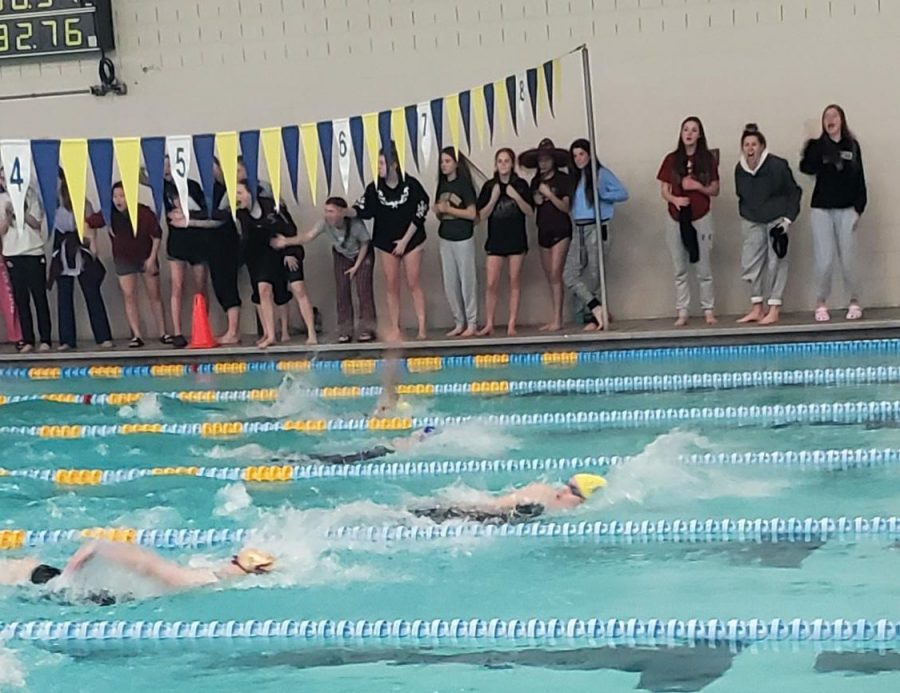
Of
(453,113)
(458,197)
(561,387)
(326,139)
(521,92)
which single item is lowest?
(561,387)

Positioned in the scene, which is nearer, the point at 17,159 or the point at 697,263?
the point at 17,159

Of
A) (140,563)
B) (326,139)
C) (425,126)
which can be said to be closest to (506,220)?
(425,126)

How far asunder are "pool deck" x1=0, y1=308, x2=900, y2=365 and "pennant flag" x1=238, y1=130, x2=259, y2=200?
119 cm

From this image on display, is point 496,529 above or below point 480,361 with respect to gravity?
below

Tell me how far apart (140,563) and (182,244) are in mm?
5699

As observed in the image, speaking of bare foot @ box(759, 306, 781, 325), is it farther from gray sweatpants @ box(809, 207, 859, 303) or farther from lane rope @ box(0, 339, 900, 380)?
lane rope @ box(0, 339, 900, 380)

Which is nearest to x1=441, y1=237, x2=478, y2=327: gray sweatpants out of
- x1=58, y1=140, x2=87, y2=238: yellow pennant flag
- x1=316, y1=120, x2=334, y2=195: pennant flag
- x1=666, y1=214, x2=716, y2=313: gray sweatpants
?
x1=316, y1=120, x2=334, y2=195: pennant flag

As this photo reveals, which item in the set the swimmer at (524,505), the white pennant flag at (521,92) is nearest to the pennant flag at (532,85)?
the white pennant flag at (521,92)

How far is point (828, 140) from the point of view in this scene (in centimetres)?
884

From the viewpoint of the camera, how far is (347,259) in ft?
32.9

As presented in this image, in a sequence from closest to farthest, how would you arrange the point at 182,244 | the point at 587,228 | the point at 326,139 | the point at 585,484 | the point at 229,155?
the point at 585,484, the point at 229,155, the point at 326,139, the point at 587,228, the point at 182,244

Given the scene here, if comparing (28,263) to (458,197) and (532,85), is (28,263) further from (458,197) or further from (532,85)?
(532,85)

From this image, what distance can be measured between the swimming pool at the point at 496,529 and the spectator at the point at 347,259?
1394 millimetres

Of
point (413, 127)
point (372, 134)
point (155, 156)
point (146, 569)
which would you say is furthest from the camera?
point (413, 127)
